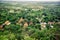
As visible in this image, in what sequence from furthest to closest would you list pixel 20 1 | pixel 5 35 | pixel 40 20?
pixel 20 1 < pixel 40 20 < pixel 5 35

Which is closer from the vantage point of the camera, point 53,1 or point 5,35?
point 5,35

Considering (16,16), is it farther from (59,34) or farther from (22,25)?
(59,34)

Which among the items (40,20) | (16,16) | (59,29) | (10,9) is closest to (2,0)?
(10,9)

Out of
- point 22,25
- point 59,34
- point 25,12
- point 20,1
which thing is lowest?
point 59,34

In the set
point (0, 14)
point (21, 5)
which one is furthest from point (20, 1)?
point (0, 14)

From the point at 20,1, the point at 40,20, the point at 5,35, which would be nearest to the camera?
the point at 5,35

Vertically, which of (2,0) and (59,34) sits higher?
(2,0)

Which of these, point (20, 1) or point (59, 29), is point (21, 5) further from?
point (59, 29)
